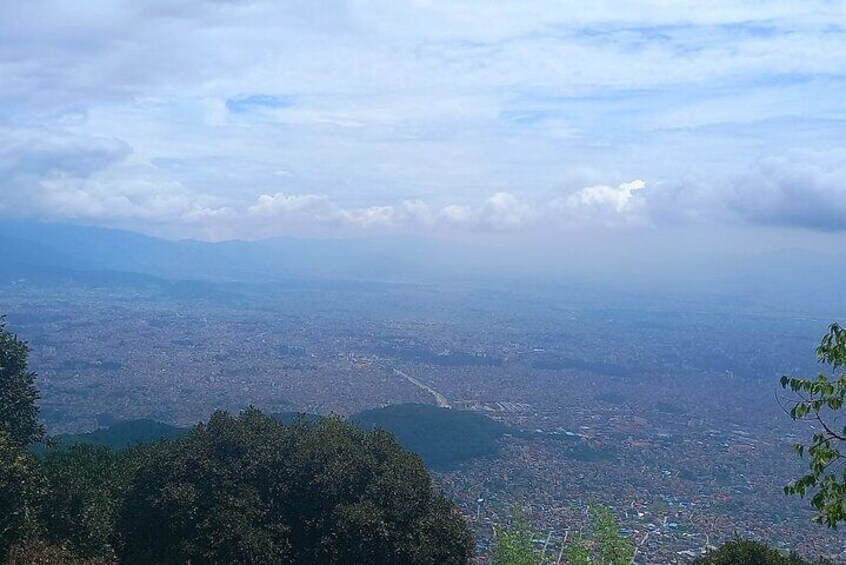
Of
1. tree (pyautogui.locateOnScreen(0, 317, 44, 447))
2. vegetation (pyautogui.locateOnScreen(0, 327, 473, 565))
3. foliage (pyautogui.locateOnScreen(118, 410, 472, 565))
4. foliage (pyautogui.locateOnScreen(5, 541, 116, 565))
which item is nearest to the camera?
foliage (pyautogui.locateOnScreen(5, 541, 116, 565))

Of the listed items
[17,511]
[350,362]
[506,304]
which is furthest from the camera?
[506,304]

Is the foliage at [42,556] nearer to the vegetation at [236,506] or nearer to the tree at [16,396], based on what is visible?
the vegetation at [236,506]

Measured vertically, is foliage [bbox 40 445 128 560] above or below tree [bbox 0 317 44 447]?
below

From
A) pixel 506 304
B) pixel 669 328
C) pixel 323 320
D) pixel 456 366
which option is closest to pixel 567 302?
pixel 506 304

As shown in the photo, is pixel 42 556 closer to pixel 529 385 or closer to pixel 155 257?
pixel 529 385

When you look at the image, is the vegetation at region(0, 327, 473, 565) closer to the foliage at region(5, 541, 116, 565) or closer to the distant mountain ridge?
the foliage at region(5, 541, 116, 565)

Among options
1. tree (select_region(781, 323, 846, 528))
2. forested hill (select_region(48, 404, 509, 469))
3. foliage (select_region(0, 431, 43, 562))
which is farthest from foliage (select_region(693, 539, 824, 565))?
forested hill (select_region(48, 404, 509, 469))

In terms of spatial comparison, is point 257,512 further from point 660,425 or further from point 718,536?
point 660,425
